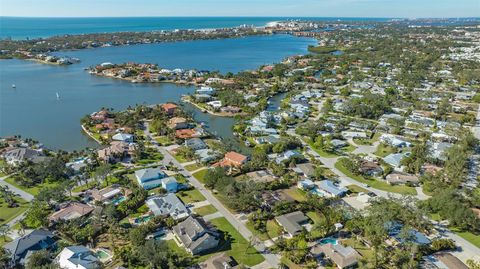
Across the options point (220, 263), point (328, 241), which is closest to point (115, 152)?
point (220, 263)

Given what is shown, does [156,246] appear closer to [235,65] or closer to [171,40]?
[235,65]

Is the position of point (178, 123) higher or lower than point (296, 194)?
higher

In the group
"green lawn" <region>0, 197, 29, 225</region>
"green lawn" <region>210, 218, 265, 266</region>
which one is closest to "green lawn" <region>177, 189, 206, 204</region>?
Answer: "green lawn" <region>210, 218, 265, 266</region>

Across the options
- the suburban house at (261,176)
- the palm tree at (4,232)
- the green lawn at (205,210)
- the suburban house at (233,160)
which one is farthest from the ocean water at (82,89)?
the green lawn at (205,210)

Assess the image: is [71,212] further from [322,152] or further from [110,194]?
[322,152]

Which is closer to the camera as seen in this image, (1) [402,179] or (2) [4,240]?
(2) [4,240]

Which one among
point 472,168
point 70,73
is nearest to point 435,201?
point 472,168
